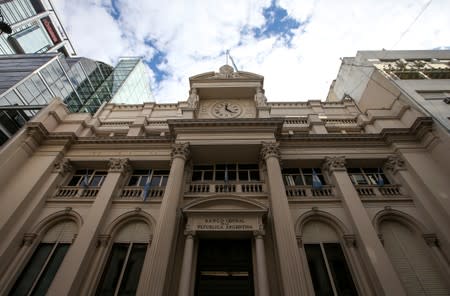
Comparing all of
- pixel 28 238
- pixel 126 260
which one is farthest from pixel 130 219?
pixel 28 238

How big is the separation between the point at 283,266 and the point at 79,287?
330 inches

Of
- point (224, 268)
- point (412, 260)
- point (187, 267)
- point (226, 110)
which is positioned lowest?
point (187, 267)

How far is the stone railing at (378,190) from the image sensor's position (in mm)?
12391

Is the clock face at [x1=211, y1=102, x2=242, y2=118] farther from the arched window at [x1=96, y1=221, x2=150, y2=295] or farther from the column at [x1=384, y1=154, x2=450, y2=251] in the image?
the column at [x1=384, y1=154, x2=450, y2=251]

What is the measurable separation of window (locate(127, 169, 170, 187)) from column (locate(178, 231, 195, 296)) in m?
4.73

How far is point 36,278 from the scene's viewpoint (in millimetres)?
10000

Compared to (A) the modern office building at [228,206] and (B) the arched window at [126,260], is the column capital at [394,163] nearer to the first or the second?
(A) the modern office building at [228,206]

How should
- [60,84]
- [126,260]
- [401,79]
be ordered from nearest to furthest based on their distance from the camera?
[126,260] → [401,79] → [60,84]

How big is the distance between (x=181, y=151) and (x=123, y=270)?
21.0ft

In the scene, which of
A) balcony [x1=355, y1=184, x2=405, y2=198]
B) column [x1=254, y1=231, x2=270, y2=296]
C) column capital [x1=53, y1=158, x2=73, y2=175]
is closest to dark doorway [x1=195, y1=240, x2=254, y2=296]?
column [x1=254, y1=231, x2=270, y2=296]

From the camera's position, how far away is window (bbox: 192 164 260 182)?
13.8 metres

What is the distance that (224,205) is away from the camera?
11258mm

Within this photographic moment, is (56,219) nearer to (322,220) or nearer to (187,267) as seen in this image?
(187,267)

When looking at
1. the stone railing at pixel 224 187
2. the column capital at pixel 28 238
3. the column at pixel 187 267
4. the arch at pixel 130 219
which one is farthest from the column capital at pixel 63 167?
the column at pixel 187 267
